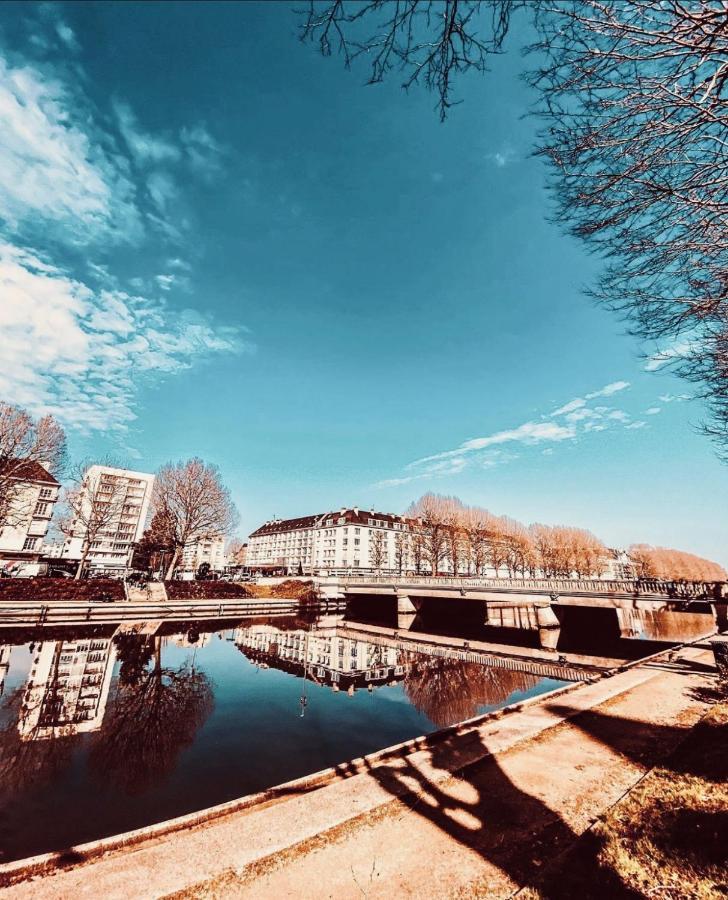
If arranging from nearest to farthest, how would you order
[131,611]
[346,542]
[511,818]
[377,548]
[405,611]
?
[511,818] → [131,611] → [405,611] → [377,548] → [346,542]

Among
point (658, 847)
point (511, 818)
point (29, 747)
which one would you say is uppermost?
point (658, 847)

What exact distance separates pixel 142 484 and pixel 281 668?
288ft

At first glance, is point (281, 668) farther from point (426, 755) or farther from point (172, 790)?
point (426, 755)

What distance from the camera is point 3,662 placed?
1483 cm

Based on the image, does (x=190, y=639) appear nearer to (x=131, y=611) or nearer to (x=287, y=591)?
(x=131, y=611)

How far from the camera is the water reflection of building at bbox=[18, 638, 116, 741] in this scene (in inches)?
387

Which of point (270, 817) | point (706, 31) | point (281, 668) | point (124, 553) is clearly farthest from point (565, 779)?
point (124, 553)

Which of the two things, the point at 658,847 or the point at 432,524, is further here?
the point at 432,524

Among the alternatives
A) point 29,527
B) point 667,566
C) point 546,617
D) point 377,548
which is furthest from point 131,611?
point 667,566

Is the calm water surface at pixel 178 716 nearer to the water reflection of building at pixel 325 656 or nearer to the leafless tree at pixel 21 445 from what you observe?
the water reflection of building at pixel 325 656

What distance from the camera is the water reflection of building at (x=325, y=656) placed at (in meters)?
16.9

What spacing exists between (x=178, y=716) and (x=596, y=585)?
108 ft

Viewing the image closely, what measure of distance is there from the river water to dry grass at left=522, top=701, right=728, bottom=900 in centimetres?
605

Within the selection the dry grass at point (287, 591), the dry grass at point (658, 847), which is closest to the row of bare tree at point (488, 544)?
the dry grass at point (287, 591)
